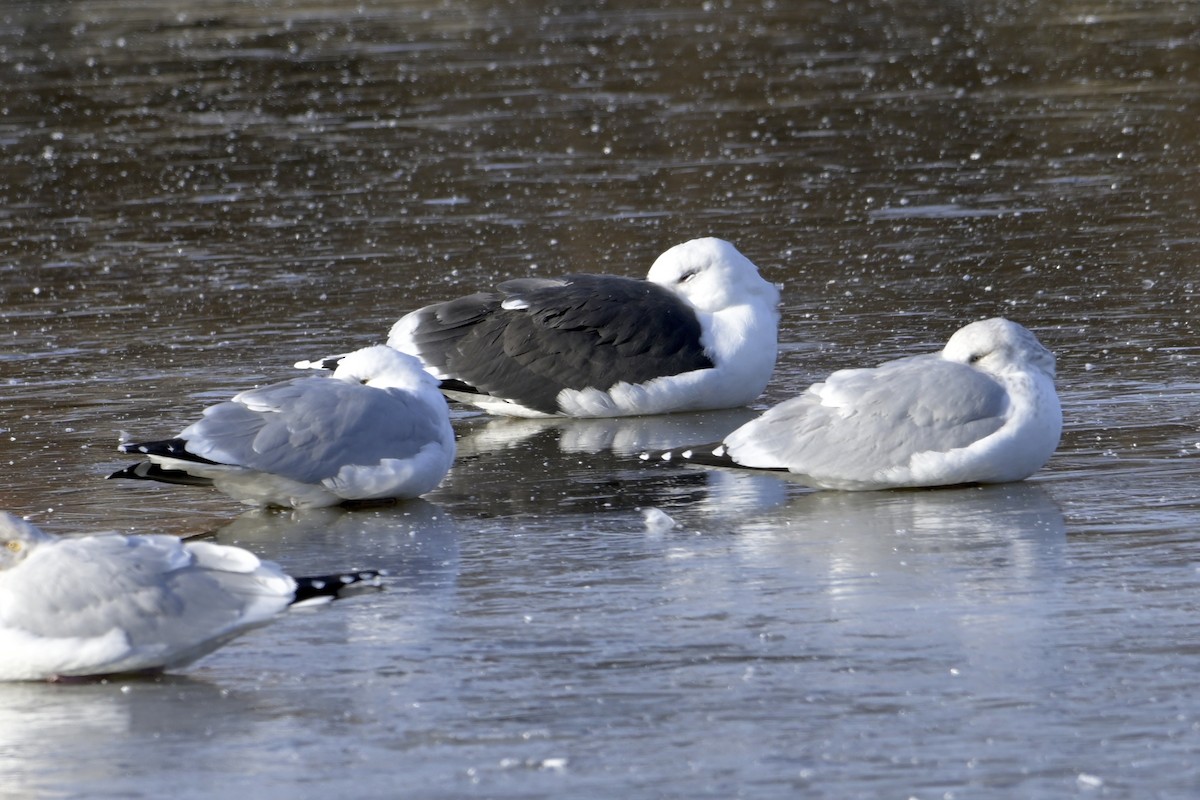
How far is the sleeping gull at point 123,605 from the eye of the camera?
543 cm

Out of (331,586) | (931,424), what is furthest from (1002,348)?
(331,586)

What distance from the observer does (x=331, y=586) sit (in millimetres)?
5441

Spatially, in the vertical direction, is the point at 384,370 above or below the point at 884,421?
above

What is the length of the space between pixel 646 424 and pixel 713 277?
2.60ft

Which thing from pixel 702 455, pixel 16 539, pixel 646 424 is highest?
pixel 16 539

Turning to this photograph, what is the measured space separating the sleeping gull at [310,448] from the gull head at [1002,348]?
205 cm

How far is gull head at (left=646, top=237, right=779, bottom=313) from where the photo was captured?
927 cm

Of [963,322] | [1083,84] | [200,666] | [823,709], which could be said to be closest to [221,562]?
[200,666]

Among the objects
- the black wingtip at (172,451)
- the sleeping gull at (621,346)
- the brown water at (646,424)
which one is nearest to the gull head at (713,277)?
the sleeping gull at (621,346)

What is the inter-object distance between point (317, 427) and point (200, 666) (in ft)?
5.58

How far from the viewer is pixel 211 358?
10.4 m

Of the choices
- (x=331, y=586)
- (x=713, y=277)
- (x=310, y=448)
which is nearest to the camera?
(x=331, y=586)

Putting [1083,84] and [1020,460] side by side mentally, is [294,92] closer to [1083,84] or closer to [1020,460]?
[1083,84]

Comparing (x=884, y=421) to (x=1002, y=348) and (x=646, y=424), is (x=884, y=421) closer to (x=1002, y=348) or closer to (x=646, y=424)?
(x=1002, y=348)
